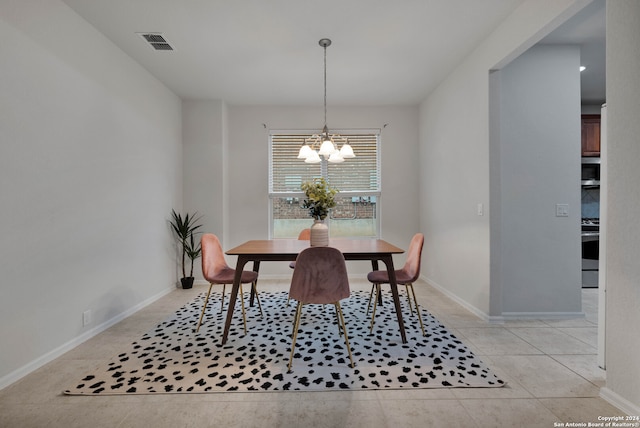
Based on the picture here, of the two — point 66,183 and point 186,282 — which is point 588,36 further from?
point 186,282

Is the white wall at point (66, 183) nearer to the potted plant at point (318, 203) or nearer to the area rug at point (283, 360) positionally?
the area rug at point (283, 360)

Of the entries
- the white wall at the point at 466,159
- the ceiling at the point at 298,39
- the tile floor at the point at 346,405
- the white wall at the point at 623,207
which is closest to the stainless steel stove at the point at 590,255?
the white wall at the point at 466,159

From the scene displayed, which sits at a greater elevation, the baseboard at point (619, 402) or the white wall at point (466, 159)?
the white wall at point (466, 159)

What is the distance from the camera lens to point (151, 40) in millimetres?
2906

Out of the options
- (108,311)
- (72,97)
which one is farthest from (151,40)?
(108,311)

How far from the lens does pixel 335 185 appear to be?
4.91m

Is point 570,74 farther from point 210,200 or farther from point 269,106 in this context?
point 210,200

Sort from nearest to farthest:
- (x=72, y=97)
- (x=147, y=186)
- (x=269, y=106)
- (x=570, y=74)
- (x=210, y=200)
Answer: (x=72, y=97)
(x=570, y=74)
(x=147, y=186)
(x=210, y=200)
(x=269, y=106)

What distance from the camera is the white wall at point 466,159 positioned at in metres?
2.42

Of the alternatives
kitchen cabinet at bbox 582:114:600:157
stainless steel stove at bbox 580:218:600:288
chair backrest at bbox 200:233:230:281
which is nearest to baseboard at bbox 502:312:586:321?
stainless steel stove at bbox 580:218:600:288

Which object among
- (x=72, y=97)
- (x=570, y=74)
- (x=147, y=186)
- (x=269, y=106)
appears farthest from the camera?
(x=269, y=106)

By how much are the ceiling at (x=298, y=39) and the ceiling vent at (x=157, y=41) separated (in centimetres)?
5

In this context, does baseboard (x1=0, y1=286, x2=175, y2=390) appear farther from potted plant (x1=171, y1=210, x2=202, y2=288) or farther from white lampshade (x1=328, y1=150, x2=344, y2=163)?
white lampshade (x1=328, y1=150, x2=344, y2=163)

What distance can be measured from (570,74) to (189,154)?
4723 mm
